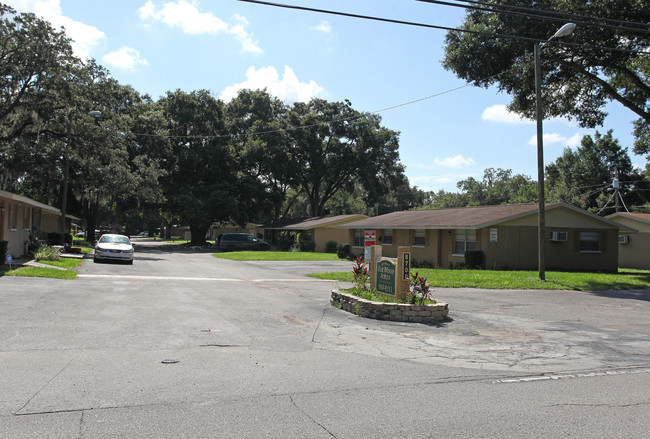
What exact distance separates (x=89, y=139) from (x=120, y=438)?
105ft

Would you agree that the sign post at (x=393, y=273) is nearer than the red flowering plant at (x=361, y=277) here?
Yes

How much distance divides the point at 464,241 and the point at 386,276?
1676 cm

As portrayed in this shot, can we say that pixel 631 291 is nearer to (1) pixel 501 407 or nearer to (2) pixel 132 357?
(1) pixel 501 407

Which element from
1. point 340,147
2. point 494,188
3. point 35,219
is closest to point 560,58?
point 35,219

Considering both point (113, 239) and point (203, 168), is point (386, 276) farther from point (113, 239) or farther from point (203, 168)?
point (203, 168)

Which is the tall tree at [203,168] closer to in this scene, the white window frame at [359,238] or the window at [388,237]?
the white window frame at [359,238]

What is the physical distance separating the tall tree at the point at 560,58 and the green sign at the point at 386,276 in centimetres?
1232

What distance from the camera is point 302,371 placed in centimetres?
655

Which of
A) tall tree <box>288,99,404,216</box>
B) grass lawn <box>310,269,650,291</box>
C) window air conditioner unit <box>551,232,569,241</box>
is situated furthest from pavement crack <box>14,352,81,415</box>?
tall tree <box>288,99,404,216</box>

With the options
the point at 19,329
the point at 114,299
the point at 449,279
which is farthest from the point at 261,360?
the point at 449,279

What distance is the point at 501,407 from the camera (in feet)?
17.3

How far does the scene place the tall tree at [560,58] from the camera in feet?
65.8

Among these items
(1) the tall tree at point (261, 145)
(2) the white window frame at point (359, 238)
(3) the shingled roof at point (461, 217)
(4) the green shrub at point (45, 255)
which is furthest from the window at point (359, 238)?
(4) the green shrub at point (45, 255)

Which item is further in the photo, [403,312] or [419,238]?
[419,238]
